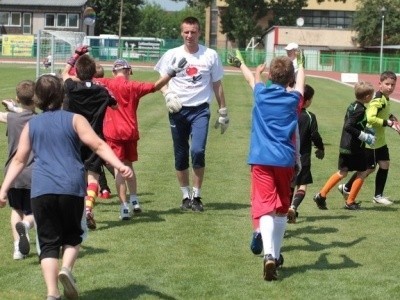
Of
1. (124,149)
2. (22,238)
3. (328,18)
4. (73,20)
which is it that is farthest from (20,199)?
(328,18)

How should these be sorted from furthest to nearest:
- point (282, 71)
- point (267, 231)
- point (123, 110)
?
point (123, 110)
point (282, 71)
point (267, 231)

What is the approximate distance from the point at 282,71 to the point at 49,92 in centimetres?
205

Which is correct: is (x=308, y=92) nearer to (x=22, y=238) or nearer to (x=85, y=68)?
(x=85, y=68)

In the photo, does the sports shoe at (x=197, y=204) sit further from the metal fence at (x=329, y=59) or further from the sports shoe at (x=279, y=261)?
the metal fence at (x=329, y=59)


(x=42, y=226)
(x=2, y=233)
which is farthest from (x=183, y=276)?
(x=2, y=233)

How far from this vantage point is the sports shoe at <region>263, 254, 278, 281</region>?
7262 millimetres

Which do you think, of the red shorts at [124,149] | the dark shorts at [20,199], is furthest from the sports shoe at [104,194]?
the dark shorts at [20,199]

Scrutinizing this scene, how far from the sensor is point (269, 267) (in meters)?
7.27

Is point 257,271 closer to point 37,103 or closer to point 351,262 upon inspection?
point 351,262

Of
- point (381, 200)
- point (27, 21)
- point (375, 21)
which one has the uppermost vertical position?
point (375, 21)

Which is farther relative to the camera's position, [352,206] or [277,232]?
[352,206]

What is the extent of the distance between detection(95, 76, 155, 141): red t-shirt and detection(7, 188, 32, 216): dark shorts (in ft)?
7.43

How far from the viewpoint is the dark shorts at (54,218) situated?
6.36 m

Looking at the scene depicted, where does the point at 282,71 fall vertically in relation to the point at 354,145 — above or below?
above
